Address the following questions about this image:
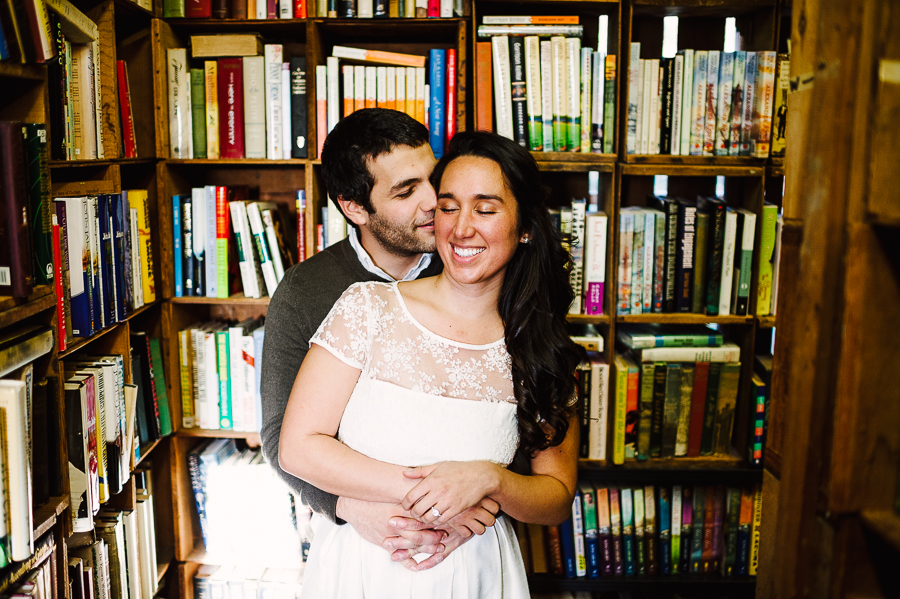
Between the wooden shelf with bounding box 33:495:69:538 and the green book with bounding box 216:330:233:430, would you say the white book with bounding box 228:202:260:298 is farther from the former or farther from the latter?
the wooden shelf with bounding box 33:495:69:538

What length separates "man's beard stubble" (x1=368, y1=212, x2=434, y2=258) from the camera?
1564 millimetres

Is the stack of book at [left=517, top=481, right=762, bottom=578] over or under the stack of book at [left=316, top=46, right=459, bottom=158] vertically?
under

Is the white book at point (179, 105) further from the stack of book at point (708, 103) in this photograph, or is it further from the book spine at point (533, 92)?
the stack of book at point (708, 103)

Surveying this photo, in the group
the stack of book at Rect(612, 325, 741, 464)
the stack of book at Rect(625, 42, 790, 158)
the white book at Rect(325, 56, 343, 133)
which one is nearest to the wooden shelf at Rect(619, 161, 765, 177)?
the stack of book at Rect(625, 42, 790, 158)

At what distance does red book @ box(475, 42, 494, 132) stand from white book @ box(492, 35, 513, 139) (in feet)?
0.07

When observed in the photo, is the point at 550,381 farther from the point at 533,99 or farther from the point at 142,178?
the point at 142,178

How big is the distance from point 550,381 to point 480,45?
1.15 metres

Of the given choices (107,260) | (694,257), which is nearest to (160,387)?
(107,260)

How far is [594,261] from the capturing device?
199 centimetres

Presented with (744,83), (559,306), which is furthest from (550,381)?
(744,83)

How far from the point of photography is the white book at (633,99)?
1.91 m

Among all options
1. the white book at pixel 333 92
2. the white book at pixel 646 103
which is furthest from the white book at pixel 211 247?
the white book at pixel 646 103

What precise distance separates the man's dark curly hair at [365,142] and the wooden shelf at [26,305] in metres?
0.73

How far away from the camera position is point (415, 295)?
131 cm
